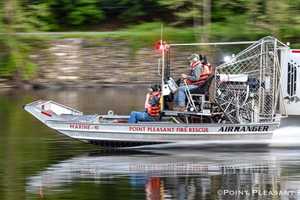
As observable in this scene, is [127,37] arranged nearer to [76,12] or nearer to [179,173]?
[76,12]

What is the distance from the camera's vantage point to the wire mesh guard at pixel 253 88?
2500 centimetres

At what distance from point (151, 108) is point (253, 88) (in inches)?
112

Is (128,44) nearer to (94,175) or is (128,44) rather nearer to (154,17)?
(154,17)

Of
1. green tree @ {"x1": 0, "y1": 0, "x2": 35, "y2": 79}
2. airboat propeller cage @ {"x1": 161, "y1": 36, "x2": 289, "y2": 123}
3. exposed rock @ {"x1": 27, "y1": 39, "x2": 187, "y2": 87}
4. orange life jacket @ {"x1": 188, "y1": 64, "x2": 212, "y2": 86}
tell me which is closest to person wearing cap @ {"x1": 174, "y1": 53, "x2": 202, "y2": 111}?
orange life jacket @ {"x1": 188, "y1": 64, "x2": 212, "y2": 86}

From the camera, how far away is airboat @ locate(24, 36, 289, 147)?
81.0ft

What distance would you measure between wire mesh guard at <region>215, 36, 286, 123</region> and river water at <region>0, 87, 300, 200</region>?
84cm

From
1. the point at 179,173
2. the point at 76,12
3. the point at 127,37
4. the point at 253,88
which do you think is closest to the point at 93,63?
the point at 127,37

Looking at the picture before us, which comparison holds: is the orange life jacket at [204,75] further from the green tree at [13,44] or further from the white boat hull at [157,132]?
the green tree at [13,44]

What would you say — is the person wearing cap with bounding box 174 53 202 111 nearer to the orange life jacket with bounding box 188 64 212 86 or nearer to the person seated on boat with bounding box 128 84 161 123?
the orange life jacket with bounding box 188 64 212 86

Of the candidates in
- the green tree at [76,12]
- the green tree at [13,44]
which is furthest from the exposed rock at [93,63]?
the green tree at [76,12]

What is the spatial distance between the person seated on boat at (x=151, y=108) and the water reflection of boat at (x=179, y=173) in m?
0.97

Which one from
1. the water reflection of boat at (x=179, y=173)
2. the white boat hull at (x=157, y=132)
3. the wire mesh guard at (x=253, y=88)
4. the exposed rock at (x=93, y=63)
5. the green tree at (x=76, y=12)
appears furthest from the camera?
the green tree at (x=76, y=12)

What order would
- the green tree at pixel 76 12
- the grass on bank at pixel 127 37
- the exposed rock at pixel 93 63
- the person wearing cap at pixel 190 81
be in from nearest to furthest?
the person wearing cap at pixel 190 81 → the grass on bank at pixel 127 37 → the exposed rock at pixel 93 63 → the green tree at pixel 76 12

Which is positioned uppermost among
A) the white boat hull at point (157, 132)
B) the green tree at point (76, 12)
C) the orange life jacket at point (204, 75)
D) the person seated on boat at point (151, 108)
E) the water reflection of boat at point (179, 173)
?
the green tree at point (76, 12)
